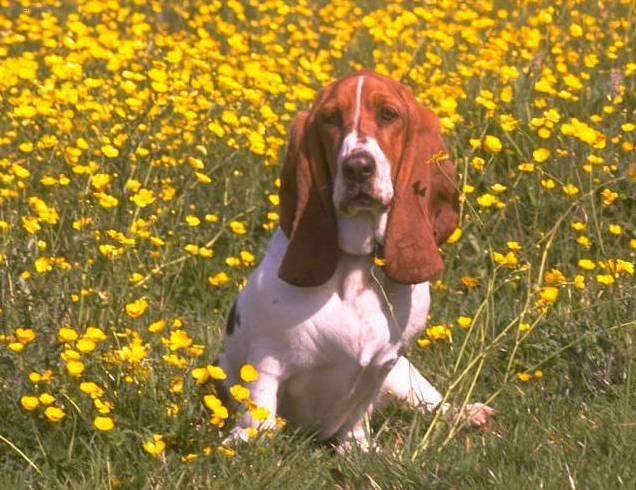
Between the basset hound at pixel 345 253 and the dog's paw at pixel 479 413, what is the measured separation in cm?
3

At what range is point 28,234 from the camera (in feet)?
16.7

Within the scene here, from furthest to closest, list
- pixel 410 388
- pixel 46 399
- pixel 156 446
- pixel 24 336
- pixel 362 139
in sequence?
pixel 410 388, pixel 362 139, pixel 24 336, pixel 46 399, pixel 156 446

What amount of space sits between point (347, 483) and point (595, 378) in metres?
0.99

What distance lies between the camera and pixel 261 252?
5.82 meters

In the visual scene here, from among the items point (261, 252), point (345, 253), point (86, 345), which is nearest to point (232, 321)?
point (345, 253)

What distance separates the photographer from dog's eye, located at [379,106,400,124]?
13.6 feet

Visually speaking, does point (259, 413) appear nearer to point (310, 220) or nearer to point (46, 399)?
point (46, 399)

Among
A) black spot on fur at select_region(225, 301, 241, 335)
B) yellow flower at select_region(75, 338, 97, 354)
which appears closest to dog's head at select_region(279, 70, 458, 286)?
black spot on fur at select_region(225, 301, 241, 335)

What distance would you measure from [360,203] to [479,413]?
0.78 meters

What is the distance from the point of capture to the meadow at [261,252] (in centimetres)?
396

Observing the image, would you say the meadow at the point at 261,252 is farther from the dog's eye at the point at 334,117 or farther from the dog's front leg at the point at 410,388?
the dog's eye at the point at 334,117

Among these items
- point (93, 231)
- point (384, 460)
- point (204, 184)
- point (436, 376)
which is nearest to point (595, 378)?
point (436, 376)

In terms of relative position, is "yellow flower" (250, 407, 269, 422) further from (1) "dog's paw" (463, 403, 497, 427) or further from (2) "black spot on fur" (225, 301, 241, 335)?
(1) "dog's paw" (463, 403, 497, 427)

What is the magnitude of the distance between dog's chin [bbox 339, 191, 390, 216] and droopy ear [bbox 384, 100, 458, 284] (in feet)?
0.32
